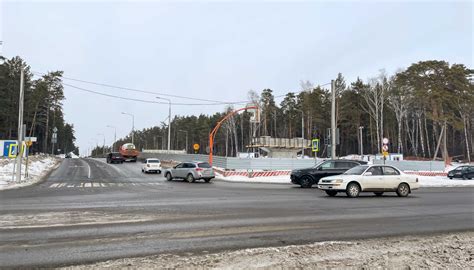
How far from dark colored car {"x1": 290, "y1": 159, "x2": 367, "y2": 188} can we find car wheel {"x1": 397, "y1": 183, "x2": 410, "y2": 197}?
5.66m

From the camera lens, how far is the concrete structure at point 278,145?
5625 cm

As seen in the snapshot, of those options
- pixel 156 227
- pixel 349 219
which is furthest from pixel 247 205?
pixel 156 227

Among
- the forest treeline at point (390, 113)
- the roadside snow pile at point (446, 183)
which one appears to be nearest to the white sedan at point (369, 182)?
Result: the roadside snow pile at point (446, 183)

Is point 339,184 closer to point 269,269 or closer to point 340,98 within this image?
point 269,269

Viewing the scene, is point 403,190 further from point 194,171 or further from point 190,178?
point 190,178

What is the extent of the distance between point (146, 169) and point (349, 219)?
109 feet

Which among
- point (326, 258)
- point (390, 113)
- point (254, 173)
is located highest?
point (390, 113)

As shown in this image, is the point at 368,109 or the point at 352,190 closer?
the point at 352,190

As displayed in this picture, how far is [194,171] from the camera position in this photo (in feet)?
103

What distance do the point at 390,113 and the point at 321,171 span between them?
70.7m

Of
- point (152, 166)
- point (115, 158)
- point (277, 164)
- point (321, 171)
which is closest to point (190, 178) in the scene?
point (321, 171)

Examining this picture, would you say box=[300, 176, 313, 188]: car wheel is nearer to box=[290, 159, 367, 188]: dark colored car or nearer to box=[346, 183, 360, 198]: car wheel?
box=[290, 159, 367, 188]: dark colored car

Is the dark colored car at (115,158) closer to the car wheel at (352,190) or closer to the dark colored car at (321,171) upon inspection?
the dark colored car at (321,171)

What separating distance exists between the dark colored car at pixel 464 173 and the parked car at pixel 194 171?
942 inches
